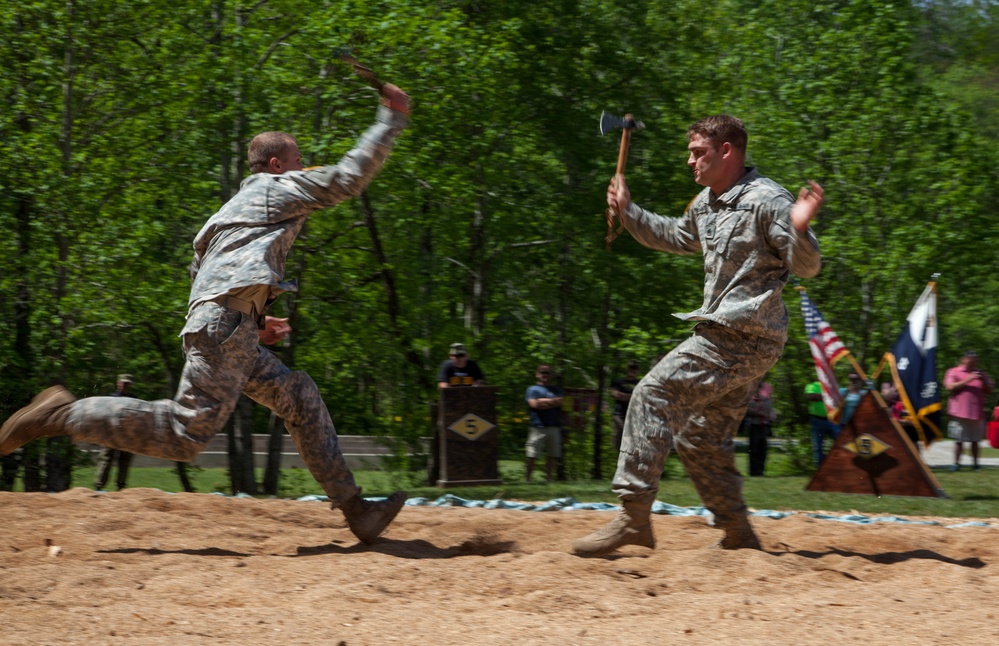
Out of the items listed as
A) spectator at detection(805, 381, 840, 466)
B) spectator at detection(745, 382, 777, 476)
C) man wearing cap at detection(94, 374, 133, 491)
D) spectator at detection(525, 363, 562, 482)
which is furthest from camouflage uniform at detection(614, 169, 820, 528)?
spectator at detection(745, 382, 777, 476)

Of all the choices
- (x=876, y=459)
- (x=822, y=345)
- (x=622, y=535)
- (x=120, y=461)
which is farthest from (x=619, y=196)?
(x=120, y=461)

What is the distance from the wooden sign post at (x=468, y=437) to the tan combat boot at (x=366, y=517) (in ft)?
21.4

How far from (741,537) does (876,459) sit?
18.6ft

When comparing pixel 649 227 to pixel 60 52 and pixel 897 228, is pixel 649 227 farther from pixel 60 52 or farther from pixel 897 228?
pixel 897 228

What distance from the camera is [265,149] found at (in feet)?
17.3

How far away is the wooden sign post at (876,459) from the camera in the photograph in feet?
34.2

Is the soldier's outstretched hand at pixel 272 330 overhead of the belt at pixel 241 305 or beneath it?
beneath

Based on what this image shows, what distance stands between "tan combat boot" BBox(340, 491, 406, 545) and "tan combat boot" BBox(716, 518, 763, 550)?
153 cm

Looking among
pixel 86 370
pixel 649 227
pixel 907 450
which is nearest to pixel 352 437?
pixel 86 370

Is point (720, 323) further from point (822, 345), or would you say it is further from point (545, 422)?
point (545, 422)

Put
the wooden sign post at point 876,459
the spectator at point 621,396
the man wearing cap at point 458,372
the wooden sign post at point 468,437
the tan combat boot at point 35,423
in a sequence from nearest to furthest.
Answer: the tan combat boot at point 35,423 < the wooden sign post at point 876,459 < the wooden sign post at point 468,437 < the man wearing cap at point 458,372 < the spectator at point 621,396

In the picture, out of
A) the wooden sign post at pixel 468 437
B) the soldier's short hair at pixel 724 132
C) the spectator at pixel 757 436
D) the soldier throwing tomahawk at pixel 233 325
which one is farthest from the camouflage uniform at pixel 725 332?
the spectator at pixel 757 436

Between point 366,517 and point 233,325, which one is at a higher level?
point 233,325

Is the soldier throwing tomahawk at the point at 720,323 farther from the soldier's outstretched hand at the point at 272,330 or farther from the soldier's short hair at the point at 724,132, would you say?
the soldier's outstretched hand at the point at 272,330
